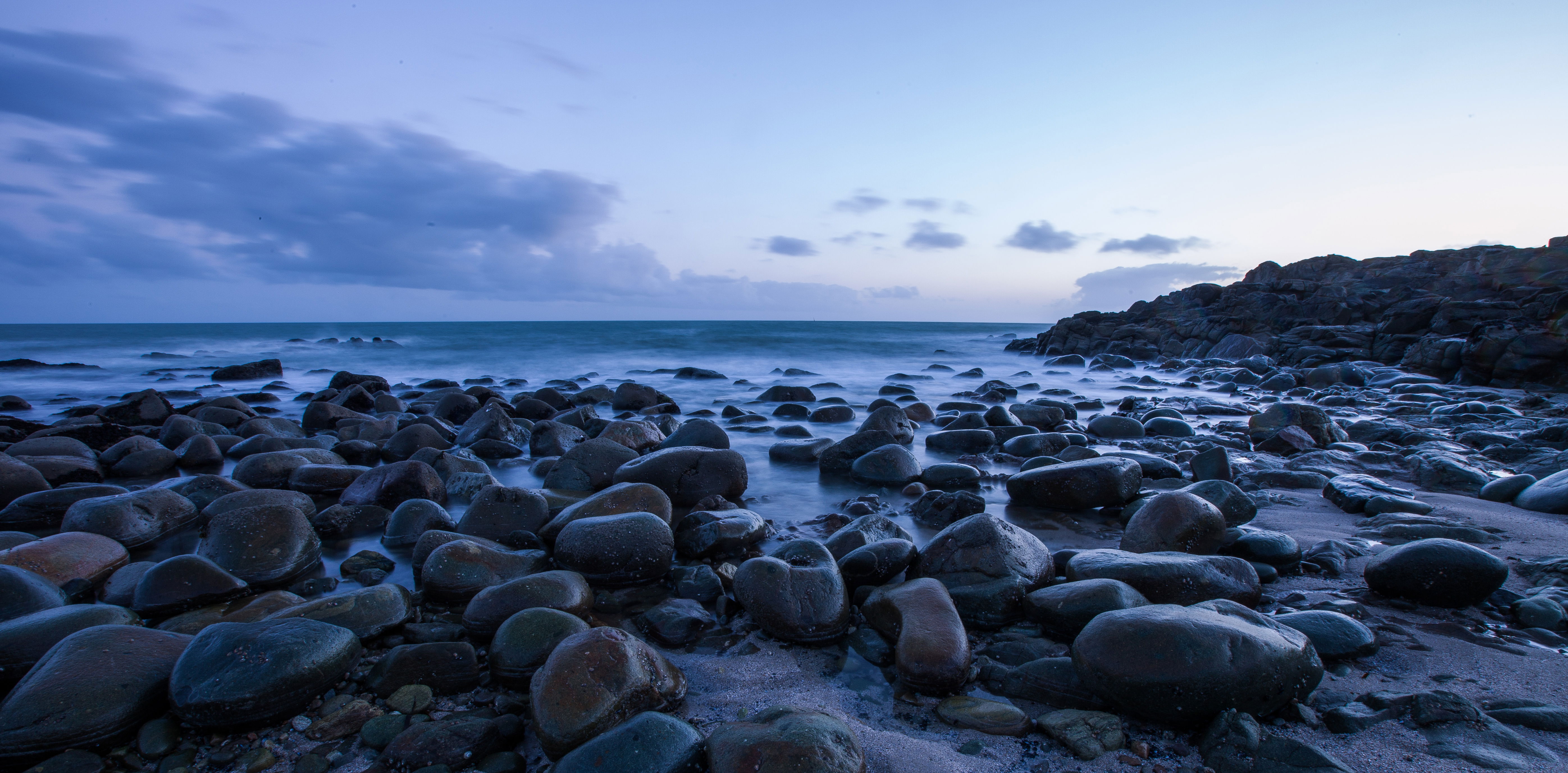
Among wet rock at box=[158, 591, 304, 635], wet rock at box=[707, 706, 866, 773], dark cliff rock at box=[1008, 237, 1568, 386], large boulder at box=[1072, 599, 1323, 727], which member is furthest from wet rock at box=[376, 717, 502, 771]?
dark cliff rock at box=[1008, 237, 1568, 386]

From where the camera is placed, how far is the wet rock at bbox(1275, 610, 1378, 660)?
83.9 inches

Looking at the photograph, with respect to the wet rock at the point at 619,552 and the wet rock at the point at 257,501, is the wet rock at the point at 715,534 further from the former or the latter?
the wet rock at the point at 257,501

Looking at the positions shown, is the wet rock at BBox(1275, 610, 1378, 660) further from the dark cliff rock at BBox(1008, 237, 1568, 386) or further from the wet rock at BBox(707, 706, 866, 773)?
the dark cliff rock at BBox(1008, 237, 1568, 386)

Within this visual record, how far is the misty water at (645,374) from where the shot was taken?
4.38m

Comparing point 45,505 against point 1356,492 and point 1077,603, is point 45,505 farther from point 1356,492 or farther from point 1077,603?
point 1356,492

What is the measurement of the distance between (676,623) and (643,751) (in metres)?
0.91

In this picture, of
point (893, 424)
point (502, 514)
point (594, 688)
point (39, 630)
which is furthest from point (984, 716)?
point (893, 424)

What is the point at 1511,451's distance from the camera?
505cm

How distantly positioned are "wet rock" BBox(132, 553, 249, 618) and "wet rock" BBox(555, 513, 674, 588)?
142 centimetres

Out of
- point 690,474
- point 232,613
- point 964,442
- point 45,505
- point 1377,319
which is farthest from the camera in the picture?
point 1377,319

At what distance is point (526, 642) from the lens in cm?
222

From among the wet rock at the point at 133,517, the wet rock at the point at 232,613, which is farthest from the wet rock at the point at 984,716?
the wet rock at the point at 133,517

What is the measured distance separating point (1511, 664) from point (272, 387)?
1688 cm

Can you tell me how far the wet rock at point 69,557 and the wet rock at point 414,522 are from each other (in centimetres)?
112
